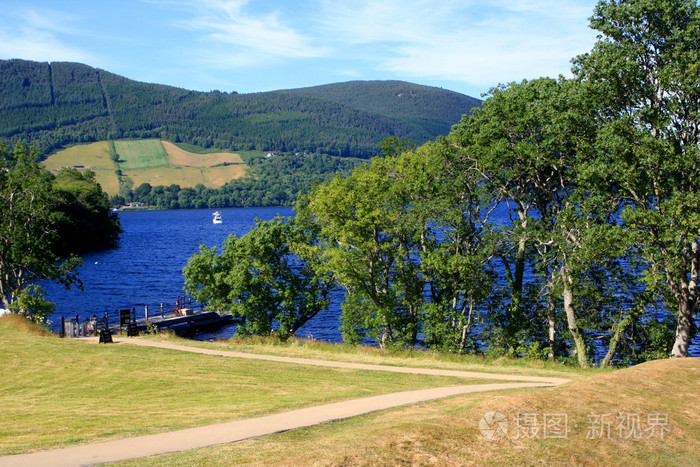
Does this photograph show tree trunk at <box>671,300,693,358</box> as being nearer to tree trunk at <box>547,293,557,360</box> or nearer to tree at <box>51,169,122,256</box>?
tree trunk at <box>547,293,557,360</box>

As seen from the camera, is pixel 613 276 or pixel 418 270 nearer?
pixel 613 276

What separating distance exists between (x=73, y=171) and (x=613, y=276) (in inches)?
5068

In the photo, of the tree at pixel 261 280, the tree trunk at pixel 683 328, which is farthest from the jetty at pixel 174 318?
the tree trunk at pixel 683 328

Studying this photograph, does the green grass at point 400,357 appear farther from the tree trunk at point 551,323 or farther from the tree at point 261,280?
the tree at point 261,280

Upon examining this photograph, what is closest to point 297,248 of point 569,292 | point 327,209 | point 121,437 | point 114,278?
point 327,209

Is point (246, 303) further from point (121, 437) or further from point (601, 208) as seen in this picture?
point (121, 437)

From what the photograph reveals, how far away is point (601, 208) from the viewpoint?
27.8 meters

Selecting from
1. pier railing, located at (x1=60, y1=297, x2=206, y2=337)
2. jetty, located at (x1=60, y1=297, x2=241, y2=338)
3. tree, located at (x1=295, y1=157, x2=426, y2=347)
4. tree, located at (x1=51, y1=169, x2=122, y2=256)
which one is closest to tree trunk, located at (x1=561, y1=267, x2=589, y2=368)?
tree, located at (x1=295, y1=157, x2=426, y2=347)

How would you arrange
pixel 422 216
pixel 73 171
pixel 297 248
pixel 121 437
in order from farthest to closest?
pixel 73 171 → pixel 297 248 → pixel 422 216 → pixel 121 437

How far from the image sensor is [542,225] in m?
30.4

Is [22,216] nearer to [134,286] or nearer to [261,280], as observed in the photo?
[261,280]

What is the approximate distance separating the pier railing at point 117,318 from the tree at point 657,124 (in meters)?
29.5

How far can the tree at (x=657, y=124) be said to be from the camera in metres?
23.0

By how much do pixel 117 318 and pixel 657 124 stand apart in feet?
157
